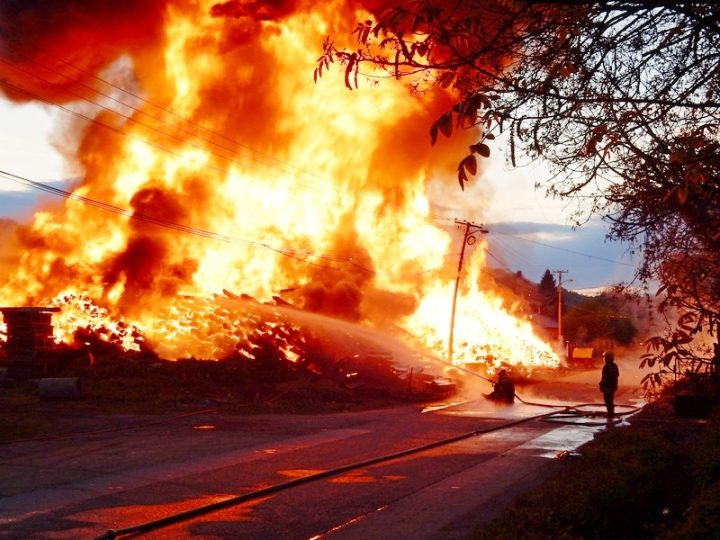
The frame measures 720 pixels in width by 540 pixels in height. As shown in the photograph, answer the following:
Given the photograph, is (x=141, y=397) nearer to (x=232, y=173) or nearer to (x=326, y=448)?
(x=326, y=448)

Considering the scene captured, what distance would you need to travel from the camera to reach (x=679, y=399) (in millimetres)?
17891

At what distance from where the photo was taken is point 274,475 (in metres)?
10.6

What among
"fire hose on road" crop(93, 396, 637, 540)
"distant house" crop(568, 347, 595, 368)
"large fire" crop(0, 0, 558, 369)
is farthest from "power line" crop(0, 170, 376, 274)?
"distant house" crop(568, 347, 595, 368)

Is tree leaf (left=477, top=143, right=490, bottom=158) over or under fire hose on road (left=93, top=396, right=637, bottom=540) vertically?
over

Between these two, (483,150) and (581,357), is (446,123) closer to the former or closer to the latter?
(483,150)

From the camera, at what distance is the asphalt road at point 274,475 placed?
26.3 feet

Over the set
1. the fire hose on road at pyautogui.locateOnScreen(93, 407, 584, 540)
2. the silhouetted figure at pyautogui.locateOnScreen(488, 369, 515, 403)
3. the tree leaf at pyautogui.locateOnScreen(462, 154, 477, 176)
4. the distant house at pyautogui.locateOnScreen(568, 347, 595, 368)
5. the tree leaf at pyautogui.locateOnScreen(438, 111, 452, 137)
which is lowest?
the fire hose on road at pyautogui.locateOnScreen(93, 407, 584, 540)

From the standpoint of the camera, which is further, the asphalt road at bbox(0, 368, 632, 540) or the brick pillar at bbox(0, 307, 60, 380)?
the brick pillar at bbox(0, 307, 60, 380)

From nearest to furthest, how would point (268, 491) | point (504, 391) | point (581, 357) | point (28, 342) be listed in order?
point (268, 491), point (504, 391), point (28, 342), point (581, 357)

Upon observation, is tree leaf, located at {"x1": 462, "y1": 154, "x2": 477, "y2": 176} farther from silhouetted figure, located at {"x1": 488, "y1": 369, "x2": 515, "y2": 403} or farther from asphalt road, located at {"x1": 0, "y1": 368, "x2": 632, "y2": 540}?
silhouetted figure, located at {"x1": 488, "y1": 369, "x2": 515, "y2": 403}

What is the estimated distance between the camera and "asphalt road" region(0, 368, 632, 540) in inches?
315

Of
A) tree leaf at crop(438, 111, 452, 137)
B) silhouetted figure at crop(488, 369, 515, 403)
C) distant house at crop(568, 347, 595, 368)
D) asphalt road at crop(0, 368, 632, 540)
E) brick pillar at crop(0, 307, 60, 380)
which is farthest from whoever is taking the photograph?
distant house at crop(568, 347, 595, 368)

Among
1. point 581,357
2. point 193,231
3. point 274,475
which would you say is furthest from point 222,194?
point 581,357

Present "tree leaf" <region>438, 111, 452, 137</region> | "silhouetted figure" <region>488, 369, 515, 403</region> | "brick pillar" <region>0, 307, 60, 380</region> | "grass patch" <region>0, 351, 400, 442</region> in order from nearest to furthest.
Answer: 1. "tree leaf" <region>438, 111, 452, 137</region>
2. "grass patch" <region>0, 351, 400, 442</region>
3. "silhouetted figure" <region>488, 369, 515, 403</region>
4. "brick pillar" <region>0, 307, 60, 380</region>
